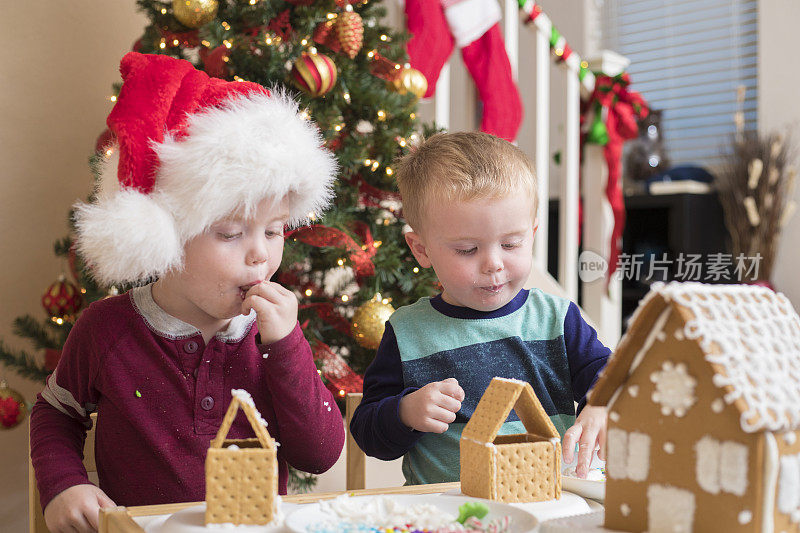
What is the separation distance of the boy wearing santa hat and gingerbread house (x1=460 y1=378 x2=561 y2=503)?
33 cm

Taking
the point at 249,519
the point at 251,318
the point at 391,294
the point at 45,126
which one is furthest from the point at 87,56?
the point at 249,519

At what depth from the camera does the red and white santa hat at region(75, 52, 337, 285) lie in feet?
2.86

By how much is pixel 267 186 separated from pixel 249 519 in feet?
1.40

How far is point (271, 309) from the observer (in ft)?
2.92

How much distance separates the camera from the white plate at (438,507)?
55 centimetres

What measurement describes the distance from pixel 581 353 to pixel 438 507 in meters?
0.50

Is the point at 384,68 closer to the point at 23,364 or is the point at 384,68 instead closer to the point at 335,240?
the point at 335,240

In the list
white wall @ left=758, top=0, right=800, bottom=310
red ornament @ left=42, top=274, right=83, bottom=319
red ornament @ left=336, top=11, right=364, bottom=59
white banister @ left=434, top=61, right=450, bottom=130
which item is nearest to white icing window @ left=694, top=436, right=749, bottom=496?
red ornament @ left=336, top=11, right=364, bottom=59

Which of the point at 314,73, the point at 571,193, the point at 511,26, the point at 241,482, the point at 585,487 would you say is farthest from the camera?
the point at 571,193

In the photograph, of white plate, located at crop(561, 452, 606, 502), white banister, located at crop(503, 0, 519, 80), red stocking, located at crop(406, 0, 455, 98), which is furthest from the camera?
white banister, located at crop(503, 0, 519, 80)

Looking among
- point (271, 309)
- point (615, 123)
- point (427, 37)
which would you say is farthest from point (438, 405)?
point (615, 123)

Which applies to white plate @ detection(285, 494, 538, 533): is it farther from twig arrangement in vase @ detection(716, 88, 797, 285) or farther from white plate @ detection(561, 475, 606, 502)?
twig arrangement in vase @ detection(716, 88, 797, 285)

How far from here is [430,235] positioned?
1.02 metres

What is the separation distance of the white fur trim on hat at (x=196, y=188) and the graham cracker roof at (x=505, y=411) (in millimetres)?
375
